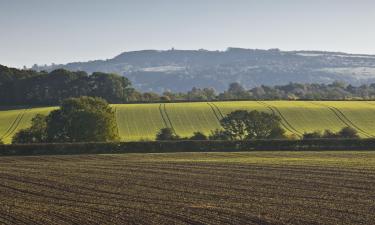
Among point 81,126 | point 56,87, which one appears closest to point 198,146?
point 81,126

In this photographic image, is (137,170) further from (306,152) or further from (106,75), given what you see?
(106,75)

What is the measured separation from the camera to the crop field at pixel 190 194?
30.0 metres

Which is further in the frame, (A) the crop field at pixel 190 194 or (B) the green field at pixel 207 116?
(B) the green field at pixel 207 116

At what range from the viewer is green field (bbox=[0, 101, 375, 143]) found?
11344 centimetres

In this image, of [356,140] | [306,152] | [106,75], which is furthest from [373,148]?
[106,75]

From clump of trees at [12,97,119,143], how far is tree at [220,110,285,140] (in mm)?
17085

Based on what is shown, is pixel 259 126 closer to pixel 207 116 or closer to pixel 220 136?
pixel 220 136

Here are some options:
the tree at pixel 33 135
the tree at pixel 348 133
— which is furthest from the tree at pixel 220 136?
the tree at pixel 33 135

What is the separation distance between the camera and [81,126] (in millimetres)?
93312

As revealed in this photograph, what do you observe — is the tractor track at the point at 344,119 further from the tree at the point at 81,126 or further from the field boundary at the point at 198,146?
the tree at the point at 81,126

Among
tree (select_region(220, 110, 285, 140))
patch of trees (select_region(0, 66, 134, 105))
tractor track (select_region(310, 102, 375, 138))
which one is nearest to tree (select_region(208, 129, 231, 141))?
tree (select_region(220, 110, 285, 140))

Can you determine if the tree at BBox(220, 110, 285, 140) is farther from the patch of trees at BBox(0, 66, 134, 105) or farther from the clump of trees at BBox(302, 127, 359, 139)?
the patch of trees at BBox(0, 66, 134, 105)

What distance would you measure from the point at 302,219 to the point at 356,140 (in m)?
59.8

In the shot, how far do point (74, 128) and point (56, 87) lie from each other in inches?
2448
